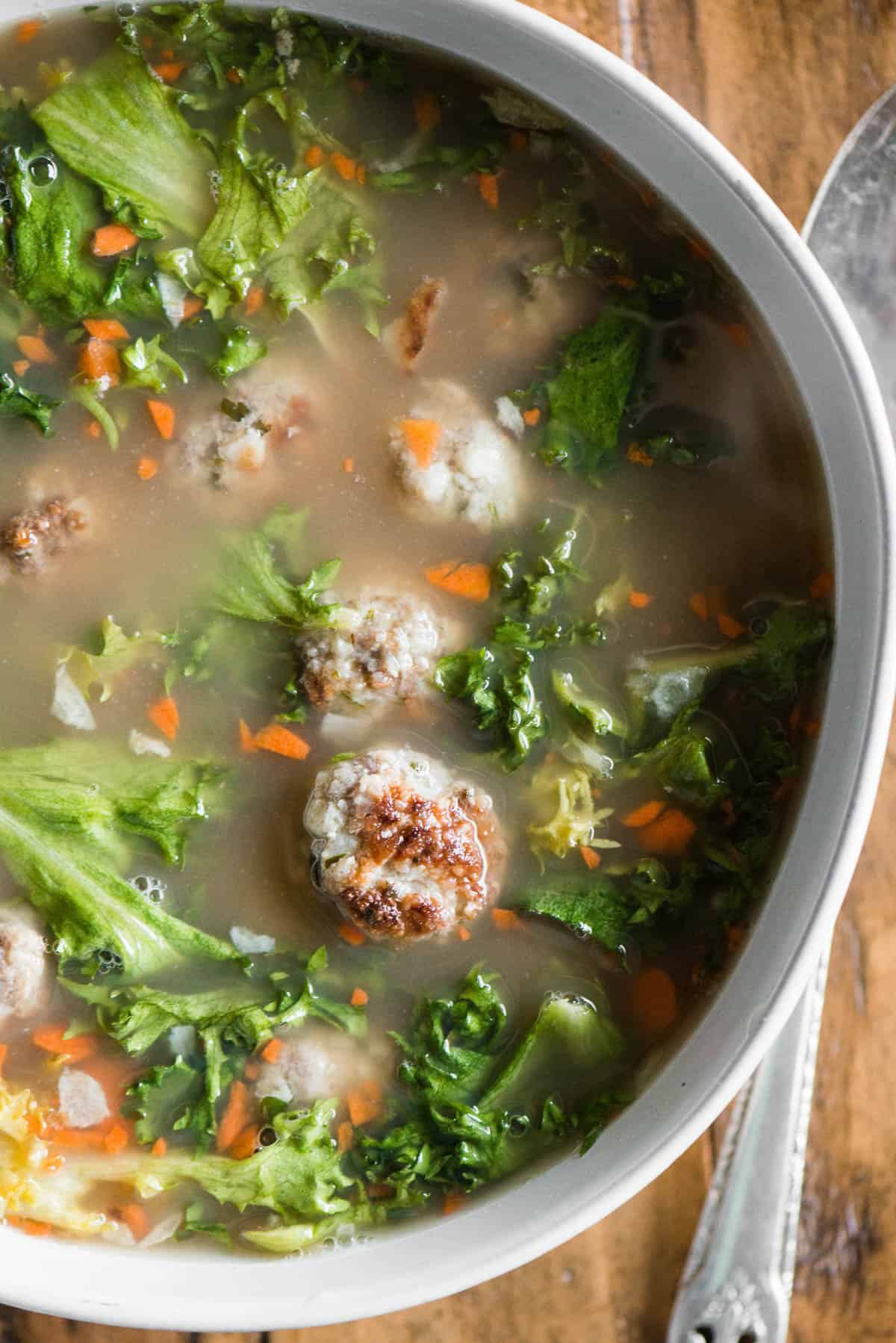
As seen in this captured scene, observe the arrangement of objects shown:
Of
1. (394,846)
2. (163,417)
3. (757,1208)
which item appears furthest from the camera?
(757,1208)

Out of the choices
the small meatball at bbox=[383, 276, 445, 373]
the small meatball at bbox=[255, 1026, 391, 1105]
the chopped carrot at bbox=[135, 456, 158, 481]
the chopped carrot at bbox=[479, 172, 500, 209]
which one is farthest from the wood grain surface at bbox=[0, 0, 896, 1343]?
the chopped carrot at bbox=[135, 456, 158, 481]

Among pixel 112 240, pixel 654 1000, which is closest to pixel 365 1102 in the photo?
pixel 654 1000

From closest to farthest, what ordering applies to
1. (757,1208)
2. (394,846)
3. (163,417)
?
1. (394,846)
2. (163,417)
3. (757,1208)

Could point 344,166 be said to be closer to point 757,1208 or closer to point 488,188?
point 488,188

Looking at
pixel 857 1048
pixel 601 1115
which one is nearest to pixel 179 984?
pixel 601 1115

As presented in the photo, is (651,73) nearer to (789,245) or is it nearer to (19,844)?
(789,245)

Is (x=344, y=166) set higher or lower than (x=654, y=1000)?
higher

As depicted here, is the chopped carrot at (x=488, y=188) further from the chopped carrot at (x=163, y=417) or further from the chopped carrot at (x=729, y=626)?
the chopped carrot at (x=729, y=626)

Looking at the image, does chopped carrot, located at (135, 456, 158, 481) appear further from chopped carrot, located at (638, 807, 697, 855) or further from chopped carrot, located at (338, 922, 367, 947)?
chopped carrot, located at (638, 807, 697, 855)
